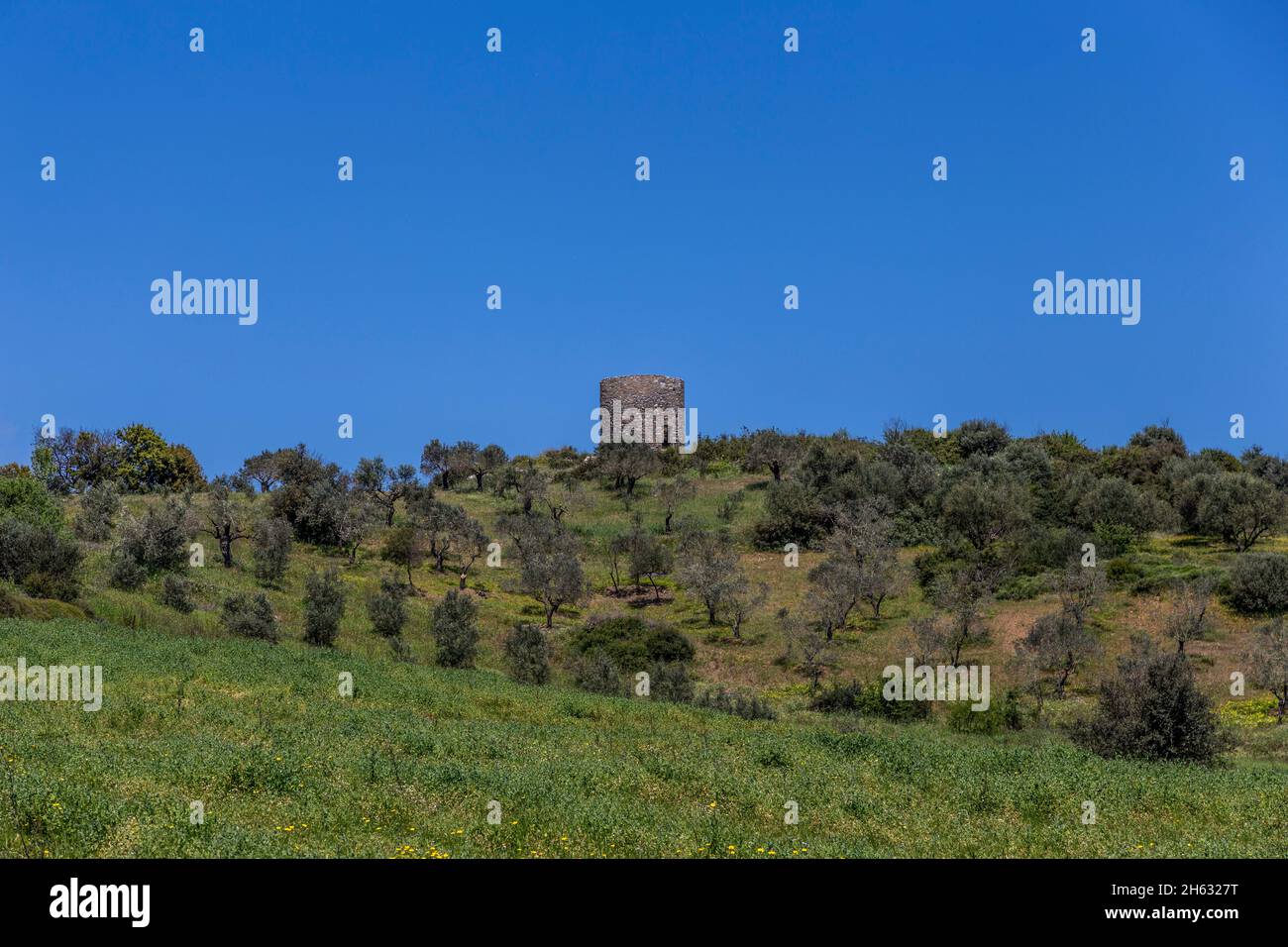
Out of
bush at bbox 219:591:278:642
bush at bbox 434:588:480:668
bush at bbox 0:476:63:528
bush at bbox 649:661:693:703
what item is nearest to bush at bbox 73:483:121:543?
bush at bbox 0:476:63:528

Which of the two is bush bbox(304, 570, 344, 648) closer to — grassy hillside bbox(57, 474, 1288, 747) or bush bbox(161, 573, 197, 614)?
grassy hillside bbox(57, 474, 1288, 747)

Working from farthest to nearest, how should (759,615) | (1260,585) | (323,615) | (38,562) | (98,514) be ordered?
(98,514), (759,615), (1260,585), (323,615), (38,562)

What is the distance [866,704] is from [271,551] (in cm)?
2965

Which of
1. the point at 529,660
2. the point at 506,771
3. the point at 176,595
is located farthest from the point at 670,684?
the point at 506,771

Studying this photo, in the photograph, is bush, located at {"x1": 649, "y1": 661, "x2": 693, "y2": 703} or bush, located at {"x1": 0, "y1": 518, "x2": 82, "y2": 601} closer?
bush, located at {"x1": 649, "y1": 661, "x2": 693, "y2": 703}

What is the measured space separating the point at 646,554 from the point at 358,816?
157 feet

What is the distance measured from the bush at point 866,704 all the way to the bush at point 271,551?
2692cm

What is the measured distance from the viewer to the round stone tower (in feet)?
322

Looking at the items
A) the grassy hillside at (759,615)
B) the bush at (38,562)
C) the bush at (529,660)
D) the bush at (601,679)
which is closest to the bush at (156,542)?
the grassy hillside at (759,615)

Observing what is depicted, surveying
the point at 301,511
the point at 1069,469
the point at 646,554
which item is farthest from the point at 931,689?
the point at 1069,469

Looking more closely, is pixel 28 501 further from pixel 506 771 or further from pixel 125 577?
pixel 506 771

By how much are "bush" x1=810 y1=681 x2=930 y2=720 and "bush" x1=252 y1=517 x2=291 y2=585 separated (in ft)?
88.3

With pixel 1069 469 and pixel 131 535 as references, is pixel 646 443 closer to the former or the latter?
pixel 1069 469

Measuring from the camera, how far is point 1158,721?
25.3 m
